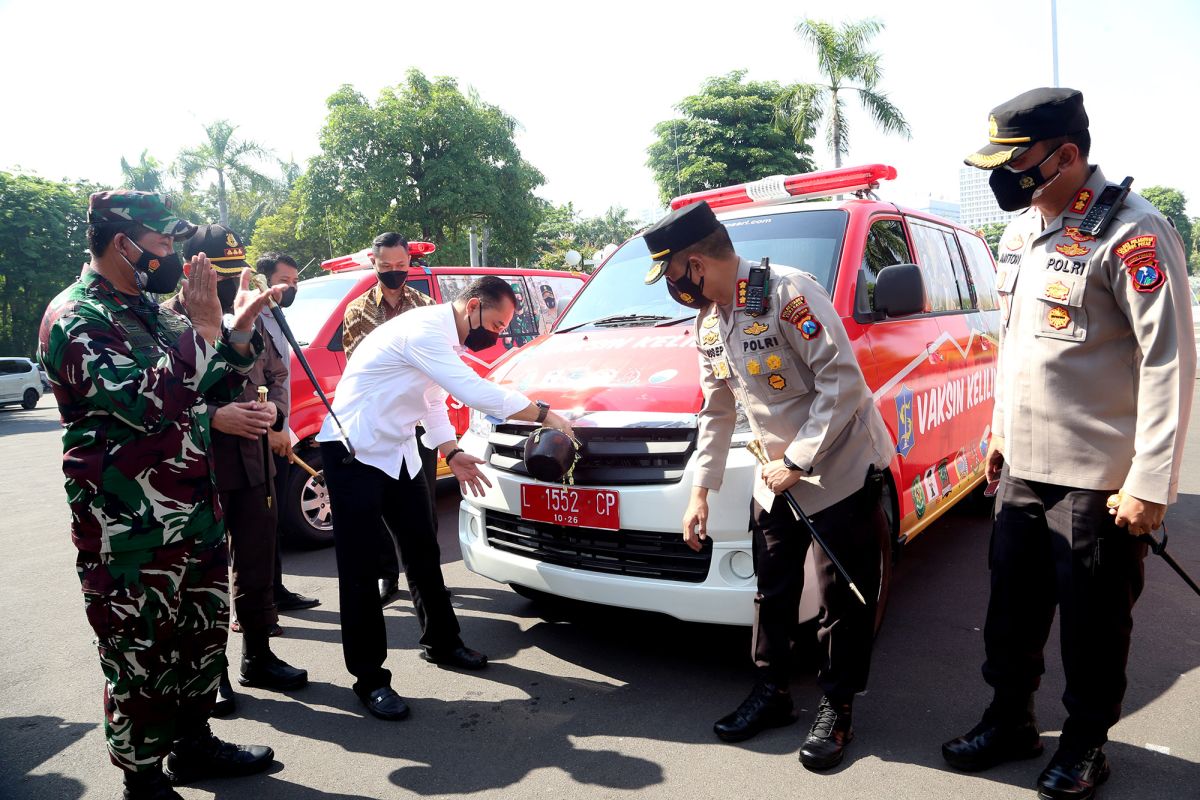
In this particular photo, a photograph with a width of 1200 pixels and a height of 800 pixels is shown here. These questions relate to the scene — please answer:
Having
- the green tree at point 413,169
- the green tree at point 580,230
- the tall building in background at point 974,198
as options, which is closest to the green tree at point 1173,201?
the green tree at point 580,230

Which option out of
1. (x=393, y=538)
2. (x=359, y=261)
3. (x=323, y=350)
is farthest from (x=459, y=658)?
(x=359, y=261)

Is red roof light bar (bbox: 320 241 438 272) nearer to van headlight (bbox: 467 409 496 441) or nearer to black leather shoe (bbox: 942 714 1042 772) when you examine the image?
van headlight (bbox: 467 409 496 441)

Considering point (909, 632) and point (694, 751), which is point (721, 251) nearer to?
point (694, 751)

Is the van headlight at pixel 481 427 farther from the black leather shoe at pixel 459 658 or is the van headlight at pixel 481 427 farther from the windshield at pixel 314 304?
the windshield at pixel 314 304

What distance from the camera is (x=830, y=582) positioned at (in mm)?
2742

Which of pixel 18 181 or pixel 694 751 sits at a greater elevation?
pixel 18 181

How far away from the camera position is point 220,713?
3.33m

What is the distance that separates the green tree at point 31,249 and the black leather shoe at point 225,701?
31849 millimetres

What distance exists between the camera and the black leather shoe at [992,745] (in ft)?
8.66

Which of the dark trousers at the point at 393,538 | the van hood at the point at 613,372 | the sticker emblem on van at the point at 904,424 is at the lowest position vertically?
the dark trousers at the point at 393,538

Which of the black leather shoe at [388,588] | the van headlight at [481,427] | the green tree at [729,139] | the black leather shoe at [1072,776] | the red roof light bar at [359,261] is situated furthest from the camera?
the green tree at [729,139]

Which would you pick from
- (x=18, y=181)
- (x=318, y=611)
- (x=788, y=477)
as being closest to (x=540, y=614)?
(x=318, y=611)

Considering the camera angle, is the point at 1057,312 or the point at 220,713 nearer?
the point at 1057,312

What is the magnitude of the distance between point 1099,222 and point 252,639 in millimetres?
3620
